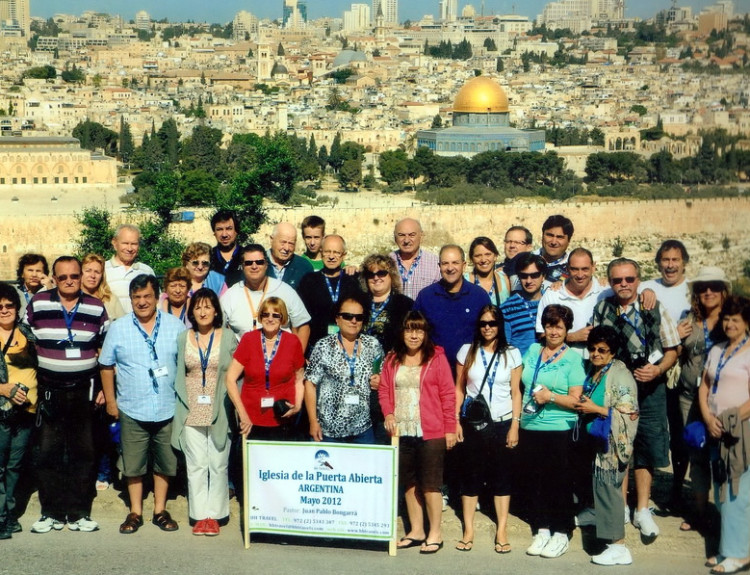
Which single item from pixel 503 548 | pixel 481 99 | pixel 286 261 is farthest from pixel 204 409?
pixel 481 99

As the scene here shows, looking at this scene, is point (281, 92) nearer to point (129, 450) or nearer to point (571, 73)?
point (571, 73)

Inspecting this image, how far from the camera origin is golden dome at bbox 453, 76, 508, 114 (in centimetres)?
3662

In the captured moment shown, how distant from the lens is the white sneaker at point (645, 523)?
337cm

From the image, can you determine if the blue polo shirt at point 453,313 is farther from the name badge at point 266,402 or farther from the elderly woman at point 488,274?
the name badge at point 266,402

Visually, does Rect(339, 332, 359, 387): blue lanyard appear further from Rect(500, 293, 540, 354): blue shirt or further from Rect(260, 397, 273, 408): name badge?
Rect(500, 293, 540, 354): blue shirt

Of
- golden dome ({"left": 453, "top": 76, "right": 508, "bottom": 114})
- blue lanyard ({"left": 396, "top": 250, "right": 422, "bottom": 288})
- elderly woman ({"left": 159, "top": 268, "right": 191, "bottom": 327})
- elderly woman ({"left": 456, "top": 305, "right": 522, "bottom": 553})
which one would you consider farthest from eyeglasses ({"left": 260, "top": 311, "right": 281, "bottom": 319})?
golden dome ({"left": 453, "top": 76, "right": 508, "bottom": 114})

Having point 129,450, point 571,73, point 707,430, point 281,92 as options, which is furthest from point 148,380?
point 571,73

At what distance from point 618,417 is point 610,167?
2951cm

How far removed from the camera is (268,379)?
134 inches

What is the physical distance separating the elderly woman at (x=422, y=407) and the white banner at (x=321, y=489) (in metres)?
0.11

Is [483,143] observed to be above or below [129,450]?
above

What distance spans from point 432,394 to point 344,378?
11.5 inches

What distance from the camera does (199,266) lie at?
158 inches

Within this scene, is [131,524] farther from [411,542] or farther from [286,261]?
[286,261]
